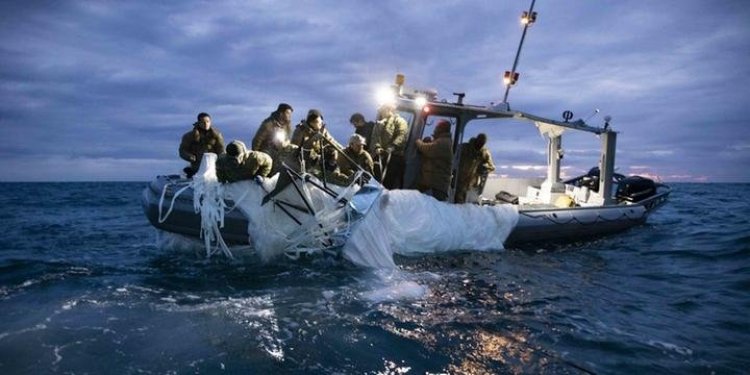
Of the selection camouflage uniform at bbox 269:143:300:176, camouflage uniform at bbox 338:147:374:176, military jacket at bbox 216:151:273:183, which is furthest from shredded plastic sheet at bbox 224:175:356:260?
camouflage uniform at bbox 338:147:374:176

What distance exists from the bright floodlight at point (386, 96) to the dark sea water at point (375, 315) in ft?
9.79

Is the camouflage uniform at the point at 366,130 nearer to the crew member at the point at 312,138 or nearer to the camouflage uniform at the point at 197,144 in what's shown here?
the crew member at the point at 312,138

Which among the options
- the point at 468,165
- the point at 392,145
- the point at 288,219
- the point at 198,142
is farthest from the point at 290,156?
the point at 468,165

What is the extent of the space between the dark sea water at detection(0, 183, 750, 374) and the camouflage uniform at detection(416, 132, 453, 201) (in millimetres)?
1324

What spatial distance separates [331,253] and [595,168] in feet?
35.3

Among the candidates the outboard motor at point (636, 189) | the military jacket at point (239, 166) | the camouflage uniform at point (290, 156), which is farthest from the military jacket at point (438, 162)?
the outboard motor at point (636, 189)

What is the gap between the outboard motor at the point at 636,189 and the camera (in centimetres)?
1194

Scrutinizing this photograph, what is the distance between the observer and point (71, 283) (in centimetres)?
566

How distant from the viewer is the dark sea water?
350 centimetres

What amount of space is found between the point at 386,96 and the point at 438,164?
5.41ft

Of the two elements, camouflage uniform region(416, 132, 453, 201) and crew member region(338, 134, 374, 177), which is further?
camouflage uniform region(416, 132, 453, 201)

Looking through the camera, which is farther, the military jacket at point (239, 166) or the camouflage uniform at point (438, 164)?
the camouflage uniform at point (438, 164)

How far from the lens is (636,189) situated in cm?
1214

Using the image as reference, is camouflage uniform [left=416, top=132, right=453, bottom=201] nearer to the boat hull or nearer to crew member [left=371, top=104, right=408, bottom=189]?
crew member [left=371, top=104, right=408, bottom=189]
